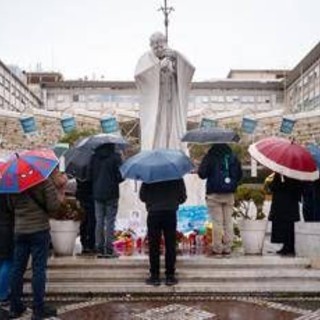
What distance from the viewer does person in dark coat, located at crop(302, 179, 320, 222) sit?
991cm

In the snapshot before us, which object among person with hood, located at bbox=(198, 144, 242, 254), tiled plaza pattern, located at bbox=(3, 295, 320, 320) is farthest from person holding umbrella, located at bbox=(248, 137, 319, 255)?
tiled plaza pattern, located at bbox=(3, 295, 320, 320)

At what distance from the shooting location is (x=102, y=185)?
925 centimetres

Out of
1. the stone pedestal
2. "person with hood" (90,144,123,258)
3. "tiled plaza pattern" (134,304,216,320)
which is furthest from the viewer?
"person with hood" (90,144,123,258)

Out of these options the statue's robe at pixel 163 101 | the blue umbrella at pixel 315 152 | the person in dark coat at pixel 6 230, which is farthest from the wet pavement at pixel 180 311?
the statue's robe at pixel 163 101

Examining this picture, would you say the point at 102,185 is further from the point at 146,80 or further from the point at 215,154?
the point at 146,80

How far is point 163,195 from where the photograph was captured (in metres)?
8.26

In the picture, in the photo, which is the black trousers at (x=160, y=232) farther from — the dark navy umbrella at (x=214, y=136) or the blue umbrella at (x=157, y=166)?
the dark navy umbrella at (x=214, y=136)

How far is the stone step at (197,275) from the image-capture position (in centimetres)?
866

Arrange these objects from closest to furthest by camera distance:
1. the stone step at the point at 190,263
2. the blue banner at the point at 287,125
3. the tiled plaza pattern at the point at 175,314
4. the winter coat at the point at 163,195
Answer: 1. the tiled plaza pattern at the point at 175,314
2. the winter coat at the point at 163,195
3. the stone step at the point at 190,263
4. the blue banner at the point at 287,125

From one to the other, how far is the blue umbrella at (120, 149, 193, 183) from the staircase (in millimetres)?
1352

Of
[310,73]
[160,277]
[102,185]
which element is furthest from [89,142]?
[310,73]

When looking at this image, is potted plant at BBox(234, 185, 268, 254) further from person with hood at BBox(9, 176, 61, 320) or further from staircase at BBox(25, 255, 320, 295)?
person with hood at BBox(9, 176, 61, 320)

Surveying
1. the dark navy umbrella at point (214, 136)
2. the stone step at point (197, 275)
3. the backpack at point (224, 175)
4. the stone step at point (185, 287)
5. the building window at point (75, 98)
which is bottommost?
the stone step at point (185, 287)

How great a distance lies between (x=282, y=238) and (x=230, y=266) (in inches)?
53.9
